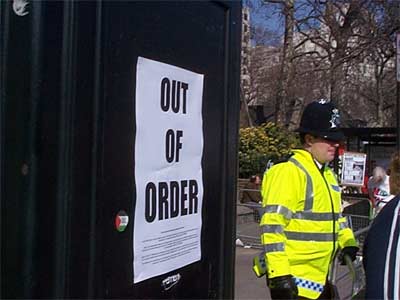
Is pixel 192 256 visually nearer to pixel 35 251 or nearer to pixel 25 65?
pixel 35 251

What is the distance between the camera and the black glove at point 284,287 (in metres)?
3.16

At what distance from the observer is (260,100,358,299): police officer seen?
126 inches

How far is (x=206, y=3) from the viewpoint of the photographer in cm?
188

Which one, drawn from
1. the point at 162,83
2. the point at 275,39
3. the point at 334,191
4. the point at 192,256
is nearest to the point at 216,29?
the point at 162,83

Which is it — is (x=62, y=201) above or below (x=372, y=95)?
below

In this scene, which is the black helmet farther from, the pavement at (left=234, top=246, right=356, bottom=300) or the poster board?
the poster board

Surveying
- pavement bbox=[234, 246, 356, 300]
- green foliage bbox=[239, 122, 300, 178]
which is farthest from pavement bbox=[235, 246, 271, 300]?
green foliage bbox=[239, 122, 300, 178]

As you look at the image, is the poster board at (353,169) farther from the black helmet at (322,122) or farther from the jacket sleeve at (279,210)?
the jacket sleeve at (279,210)

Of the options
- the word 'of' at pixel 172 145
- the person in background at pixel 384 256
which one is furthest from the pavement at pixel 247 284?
the word 'of' at pixel 172 145

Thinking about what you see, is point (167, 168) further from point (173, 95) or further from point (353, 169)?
point (353, 169)

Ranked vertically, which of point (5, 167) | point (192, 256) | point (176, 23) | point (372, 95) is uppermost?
point (372, 95)

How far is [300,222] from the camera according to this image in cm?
331

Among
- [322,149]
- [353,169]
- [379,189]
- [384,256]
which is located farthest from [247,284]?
[353,169]

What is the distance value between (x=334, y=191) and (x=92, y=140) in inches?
93.8
